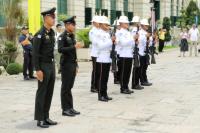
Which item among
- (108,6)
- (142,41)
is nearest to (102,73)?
(142,41)

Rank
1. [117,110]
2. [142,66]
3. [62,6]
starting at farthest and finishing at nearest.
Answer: [62,6] < [142,66] < [117,110]

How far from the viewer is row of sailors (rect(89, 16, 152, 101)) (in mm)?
11336

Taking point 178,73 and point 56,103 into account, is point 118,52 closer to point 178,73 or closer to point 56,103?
point 56,103

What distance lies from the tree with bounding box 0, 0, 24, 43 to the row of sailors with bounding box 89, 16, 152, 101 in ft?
30.7

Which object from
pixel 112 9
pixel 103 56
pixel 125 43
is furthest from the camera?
pixel 112 9

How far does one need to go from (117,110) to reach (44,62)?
7.65 ft

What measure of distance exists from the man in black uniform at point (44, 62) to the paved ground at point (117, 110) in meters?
0.36

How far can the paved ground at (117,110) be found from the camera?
28.9ft

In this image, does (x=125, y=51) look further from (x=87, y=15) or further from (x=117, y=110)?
(x=87, y=15)

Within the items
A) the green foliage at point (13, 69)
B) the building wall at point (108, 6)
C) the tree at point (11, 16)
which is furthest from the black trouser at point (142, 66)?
the building wall at point (108, 6)

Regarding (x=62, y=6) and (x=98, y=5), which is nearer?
(x=62, y=6)

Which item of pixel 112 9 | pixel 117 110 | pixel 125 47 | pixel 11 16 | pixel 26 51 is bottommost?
pixel 117 110

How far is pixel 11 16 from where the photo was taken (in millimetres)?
23406

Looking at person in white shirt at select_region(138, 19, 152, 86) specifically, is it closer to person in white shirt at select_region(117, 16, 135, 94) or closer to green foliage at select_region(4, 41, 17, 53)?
person in white shirt at select_region(117, 16, 135, 94)
